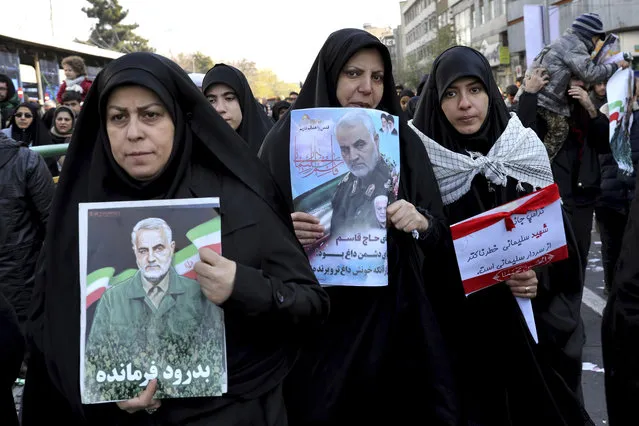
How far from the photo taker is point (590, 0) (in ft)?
106

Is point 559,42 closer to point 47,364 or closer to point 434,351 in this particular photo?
point 434,351

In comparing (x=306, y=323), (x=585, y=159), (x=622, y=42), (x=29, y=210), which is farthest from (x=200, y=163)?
(x=622, y=42)

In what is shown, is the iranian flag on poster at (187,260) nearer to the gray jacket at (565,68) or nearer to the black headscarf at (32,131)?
the gray jacket at (565,68)

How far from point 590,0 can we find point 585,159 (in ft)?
95.3

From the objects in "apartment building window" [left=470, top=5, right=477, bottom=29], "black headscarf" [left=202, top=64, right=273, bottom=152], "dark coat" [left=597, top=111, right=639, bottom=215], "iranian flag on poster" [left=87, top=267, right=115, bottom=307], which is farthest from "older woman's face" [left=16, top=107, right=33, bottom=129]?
"apartment building window" [left=470, top=5, right=477, bottom=29]

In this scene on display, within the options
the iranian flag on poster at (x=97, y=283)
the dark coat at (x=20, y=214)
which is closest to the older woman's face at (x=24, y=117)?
the dark coat at (x=20, y=214)

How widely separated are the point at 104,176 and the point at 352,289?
1285 millimetres

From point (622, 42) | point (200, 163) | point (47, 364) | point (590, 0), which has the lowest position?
point (47, 364)

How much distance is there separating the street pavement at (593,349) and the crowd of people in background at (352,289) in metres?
0.85

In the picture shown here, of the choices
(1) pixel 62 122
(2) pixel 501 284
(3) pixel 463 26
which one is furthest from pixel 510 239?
(3) pixel 463 26

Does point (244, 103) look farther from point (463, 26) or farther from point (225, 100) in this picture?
point (463, 26)

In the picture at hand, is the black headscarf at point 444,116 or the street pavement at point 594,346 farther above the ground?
the black headscarf at point 444,116

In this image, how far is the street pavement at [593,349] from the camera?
15.6 ft

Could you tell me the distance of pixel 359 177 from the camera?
298 centimetres
